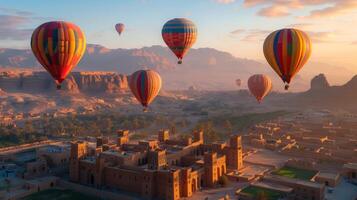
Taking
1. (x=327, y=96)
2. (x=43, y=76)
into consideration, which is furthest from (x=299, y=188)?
(x=43, y=76)

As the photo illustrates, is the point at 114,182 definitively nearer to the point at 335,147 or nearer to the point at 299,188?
the point at 299,188

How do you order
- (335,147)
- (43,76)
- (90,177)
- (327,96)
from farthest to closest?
(43,76)
(327,96)
(335,147)
(90,177)

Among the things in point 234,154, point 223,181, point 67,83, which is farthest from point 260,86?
point 67,83

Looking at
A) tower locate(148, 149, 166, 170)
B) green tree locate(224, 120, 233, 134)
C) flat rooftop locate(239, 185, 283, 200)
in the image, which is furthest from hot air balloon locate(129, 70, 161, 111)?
green tree locate(224, 120, 233, 134)

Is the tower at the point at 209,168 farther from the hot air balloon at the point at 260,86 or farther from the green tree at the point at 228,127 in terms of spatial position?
the green tree at the point at 228,127

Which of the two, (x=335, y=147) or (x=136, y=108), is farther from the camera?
(x=136, y=108)

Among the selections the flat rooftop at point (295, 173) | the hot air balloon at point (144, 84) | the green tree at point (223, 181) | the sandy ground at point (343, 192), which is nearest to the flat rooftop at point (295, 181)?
the sandy ground at point (343, 192)

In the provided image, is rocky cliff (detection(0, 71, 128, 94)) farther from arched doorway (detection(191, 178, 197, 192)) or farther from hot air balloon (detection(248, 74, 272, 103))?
arched doorway (detection(191, 178, 197, 192))
